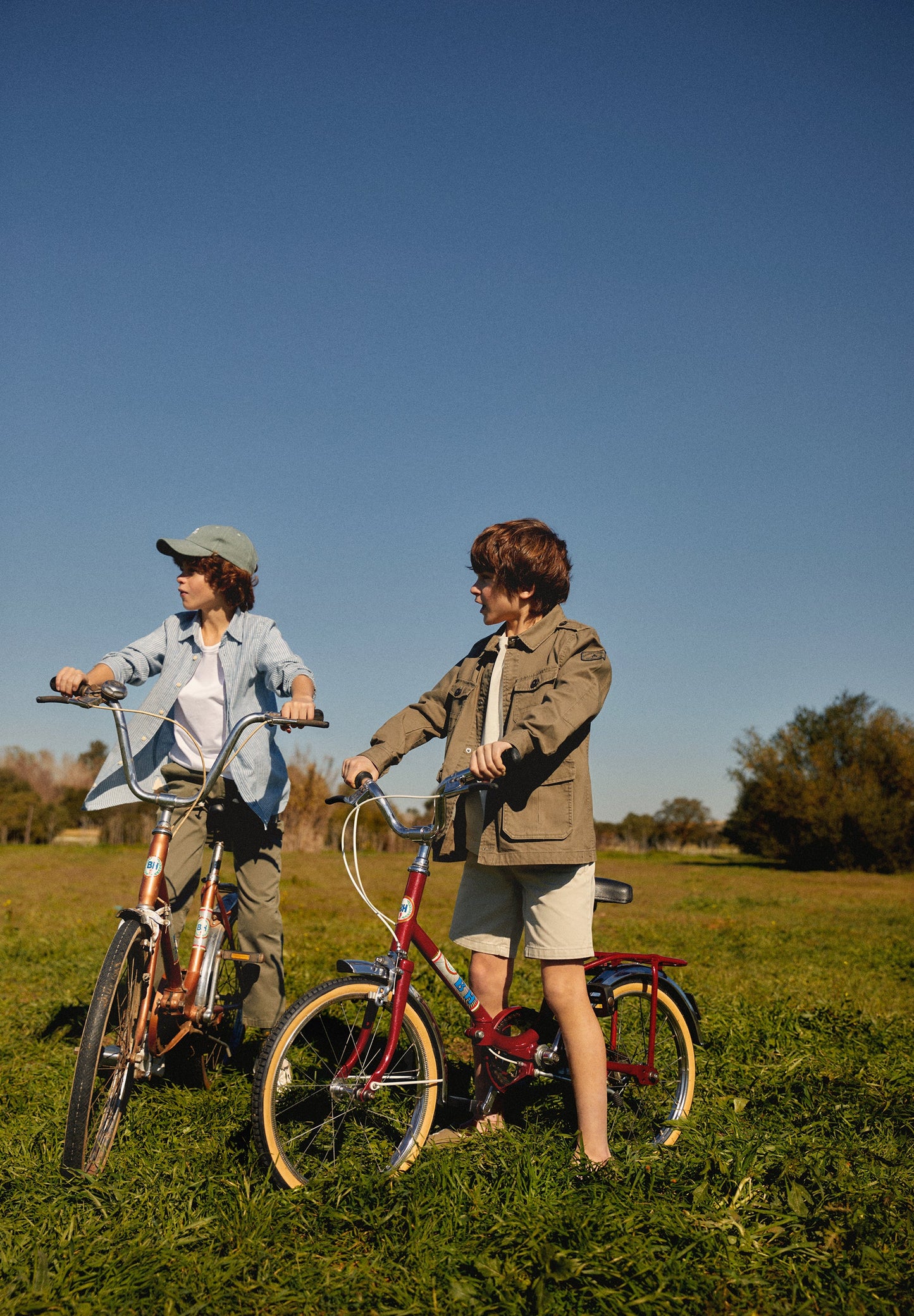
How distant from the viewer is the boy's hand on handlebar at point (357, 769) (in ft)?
9.87

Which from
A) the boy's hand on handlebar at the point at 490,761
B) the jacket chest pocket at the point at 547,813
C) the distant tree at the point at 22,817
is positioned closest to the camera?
the boy's hand on handlebar at the point at 490,761

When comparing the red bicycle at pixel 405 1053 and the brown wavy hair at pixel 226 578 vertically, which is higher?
the brown wavy hair at pixel 226 578

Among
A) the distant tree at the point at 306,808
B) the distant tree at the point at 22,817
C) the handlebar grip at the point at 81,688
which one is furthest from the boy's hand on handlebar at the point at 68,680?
the distant tree at the point at 22,817

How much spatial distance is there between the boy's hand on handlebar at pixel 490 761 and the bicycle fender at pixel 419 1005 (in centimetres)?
70

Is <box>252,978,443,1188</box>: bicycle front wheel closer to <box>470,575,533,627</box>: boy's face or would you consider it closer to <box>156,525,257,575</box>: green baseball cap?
<box>470,575,533,627</box>: boy's face

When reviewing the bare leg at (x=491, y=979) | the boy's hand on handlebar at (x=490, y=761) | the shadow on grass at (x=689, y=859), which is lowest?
the shadow on grass at (x=689, y=859)

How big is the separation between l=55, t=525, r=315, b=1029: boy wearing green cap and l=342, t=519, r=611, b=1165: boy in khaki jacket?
74 centimetres

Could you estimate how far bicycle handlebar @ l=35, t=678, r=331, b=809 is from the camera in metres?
3.22

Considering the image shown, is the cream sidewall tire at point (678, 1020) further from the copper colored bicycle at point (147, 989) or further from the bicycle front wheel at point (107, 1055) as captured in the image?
the bicycle front wheel at point (107, 1055)

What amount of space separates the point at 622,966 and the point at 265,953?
5.15ft

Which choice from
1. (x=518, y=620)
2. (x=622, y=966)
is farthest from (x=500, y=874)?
(x=518, y=620)

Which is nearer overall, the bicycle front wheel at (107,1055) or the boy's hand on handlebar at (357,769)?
the bicycle front wheel at (107,1055)

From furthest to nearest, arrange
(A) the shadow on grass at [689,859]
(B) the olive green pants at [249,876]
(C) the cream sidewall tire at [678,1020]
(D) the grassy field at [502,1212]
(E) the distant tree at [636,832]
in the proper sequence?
(E) the distant tree at [636,832] → (A) the shadow on grass at [689,859] → (B) the olive green pants at [249,876] → (C) the cream sidewall tire at [678,1020] → (D) the grassy field at [502,1212]

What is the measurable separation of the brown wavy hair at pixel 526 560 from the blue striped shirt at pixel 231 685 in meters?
0.96
